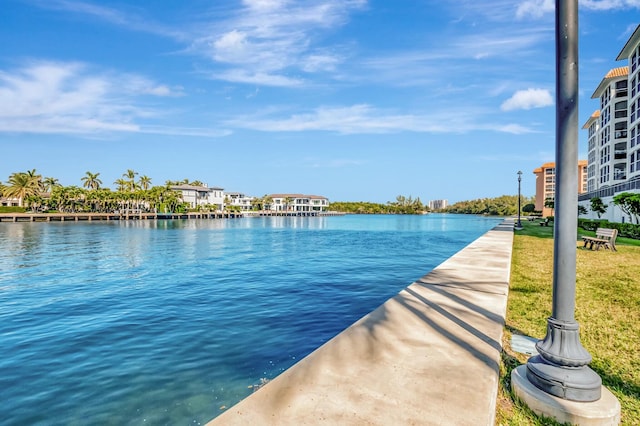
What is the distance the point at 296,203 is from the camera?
141500 millimetres

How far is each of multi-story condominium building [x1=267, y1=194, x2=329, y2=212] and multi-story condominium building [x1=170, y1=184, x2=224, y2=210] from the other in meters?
27.3

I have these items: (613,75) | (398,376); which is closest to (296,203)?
(613,75)

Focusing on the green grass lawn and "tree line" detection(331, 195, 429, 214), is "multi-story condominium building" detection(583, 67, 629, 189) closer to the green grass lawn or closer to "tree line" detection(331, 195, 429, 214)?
the green grass lawn

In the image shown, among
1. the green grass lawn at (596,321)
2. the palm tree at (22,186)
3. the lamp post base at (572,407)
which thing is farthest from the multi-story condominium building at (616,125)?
the palm tree at (22,186)

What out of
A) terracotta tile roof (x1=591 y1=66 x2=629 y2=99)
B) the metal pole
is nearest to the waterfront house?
terracotta tile roof (x1=591 y1=66 x2=629 y2=99)

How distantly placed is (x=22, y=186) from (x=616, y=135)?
124237mm

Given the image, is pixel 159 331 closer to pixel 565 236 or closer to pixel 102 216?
pixel 565 236

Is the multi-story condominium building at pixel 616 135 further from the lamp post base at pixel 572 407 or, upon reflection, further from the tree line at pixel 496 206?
the tree line at pixel 496 206

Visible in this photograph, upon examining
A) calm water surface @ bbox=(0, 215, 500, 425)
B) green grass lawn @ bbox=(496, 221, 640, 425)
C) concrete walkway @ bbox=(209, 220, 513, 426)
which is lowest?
calm water surface @ bbox=(0, 215, 500, 425)

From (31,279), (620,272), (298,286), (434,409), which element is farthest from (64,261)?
(620,272)

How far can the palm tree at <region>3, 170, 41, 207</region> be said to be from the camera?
86.1m

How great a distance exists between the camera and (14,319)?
8.77 meters

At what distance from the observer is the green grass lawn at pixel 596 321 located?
3.47 m

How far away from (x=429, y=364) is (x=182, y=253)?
68.6 feet
